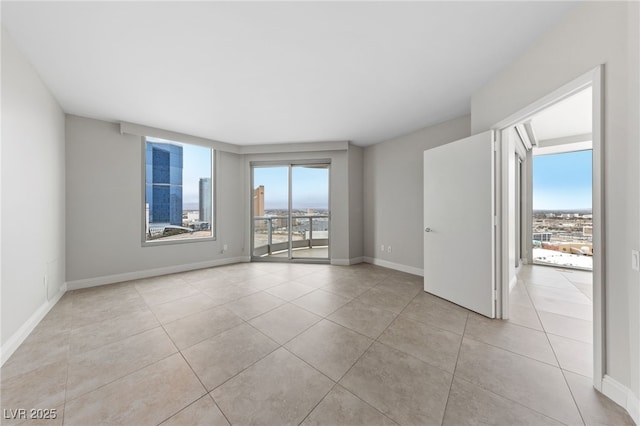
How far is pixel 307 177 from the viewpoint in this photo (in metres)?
4.83

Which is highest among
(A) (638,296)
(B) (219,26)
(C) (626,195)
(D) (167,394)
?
(B) (219,26)

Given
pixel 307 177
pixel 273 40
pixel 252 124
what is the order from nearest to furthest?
pixel 273 40
pixel 252 124
pixel 307 177

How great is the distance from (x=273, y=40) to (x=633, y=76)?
7.51 feet

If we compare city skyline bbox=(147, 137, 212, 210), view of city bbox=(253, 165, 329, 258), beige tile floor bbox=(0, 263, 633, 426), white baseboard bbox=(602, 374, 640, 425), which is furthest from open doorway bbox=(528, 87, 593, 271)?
city skyline bbox=(147, 137, 212, 210)

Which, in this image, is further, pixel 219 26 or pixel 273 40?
pixel 273 40

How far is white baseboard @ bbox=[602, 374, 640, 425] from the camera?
116 centimetres

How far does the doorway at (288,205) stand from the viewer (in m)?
4.79

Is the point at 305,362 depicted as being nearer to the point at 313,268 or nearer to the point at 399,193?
the point at 313,268

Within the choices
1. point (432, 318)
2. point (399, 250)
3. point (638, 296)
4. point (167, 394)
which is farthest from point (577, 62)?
point (167, 394)

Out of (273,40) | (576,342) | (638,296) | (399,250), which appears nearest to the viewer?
(638,296)

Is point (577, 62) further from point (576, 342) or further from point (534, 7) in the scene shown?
point (576, 342)

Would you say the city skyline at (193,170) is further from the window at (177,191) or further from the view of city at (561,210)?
the view of city at (561,210)

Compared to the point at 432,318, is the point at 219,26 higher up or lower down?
higher up

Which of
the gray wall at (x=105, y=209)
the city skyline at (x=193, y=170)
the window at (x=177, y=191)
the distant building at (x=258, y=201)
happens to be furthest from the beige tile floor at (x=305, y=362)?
the distant building at (x=258, y=201)
